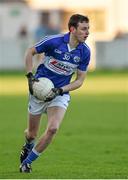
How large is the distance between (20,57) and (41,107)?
119 feet

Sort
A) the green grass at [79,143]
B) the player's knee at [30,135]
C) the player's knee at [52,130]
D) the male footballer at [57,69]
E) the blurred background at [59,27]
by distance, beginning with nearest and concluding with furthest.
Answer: the player's knee at [52,130] < the male footballer at [57,69] < the green grass at [79,143] < the player's knee at [30,135] < the blurred background at [59,27]

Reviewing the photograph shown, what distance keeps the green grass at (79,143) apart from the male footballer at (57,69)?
27.7 inches

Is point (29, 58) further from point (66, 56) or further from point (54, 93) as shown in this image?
point (54, 93)

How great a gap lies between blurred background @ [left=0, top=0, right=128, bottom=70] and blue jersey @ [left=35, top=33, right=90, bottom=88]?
35.4 meters

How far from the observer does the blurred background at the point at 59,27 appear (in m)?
49.6

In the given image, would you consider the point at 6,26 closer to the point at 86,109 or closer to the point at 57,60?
the point at 86,109

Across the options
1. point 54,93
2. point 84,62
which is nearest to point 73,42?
point 84,62

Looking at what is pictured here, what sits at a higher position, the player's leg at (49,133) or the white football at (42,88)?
the white football at (42,88)

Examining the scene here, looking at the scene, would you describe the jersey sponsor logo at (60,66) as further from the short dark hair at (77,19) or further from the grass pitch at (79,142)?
the grass pitch at (79,142)

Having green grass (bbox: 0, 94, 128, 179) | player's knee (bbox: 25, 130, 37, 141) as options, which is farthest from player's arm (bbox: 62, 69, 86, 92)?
green grass (bbox: 0, 94, 128, 179)

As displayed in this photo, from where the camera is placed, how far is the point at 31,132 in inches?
542

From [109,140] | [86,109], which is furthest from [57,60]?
[86,109]

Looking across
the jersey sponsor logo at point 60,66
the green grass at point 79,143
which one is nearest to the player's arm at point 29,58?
the jersey sponsor logo at point 60,66

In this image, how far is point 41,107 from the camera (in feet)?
44.2
